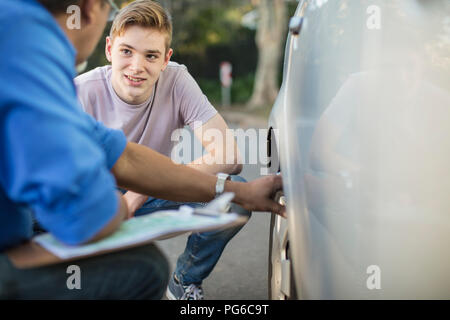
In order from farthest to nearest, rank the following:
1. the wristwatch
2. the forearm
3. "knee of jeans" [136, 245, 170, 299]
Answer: the wristwatch → the forearm → "knee of jeans" [136, 245, 170, 299]

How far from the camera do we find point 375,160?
162cm

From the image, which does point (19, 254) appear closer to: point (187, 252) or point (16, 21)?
point (16, 21)

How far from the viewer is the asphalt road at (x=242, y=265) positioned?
3080 mm

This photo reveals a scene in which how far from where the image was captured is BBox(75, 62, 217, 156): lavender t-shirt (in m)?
2.88

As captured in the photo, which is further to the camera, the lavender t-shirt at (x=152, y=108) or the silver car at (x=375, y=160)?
the lavender t-shirt at (x=152, y=108)

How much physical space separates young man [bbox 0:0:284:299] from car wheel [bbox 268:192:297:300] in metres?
0.51

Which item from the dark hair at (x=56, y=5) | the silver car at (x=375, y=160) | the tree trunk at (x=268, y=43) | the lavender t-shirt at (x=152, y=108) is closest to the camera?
the dark hair at (x=56, y=5)

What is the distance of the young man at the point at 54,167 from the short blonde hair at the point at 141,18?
3.81 feet

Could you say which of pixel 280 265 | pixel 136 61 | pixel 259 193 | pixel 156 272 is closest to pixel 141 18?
pixel 136 61

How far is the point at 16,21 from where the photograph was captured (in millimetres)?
1391

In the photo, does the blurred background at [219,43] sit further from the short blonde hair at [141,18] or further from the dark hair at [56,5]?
the dark hair at [56,5]

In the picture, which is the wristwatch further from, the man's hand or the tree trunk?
the tree trunk

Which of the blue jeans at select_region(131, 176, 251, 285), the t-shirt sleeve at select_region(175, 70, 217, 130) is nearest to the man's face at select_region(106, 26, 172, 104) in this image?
the t-shirt sleeve at select_region(175, 70, 217, 130)

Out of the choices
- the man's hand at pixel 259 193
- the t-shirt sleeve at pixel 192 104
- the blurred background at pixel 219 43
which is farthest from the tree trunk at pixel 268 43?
the man's hand at pixel 259 193
